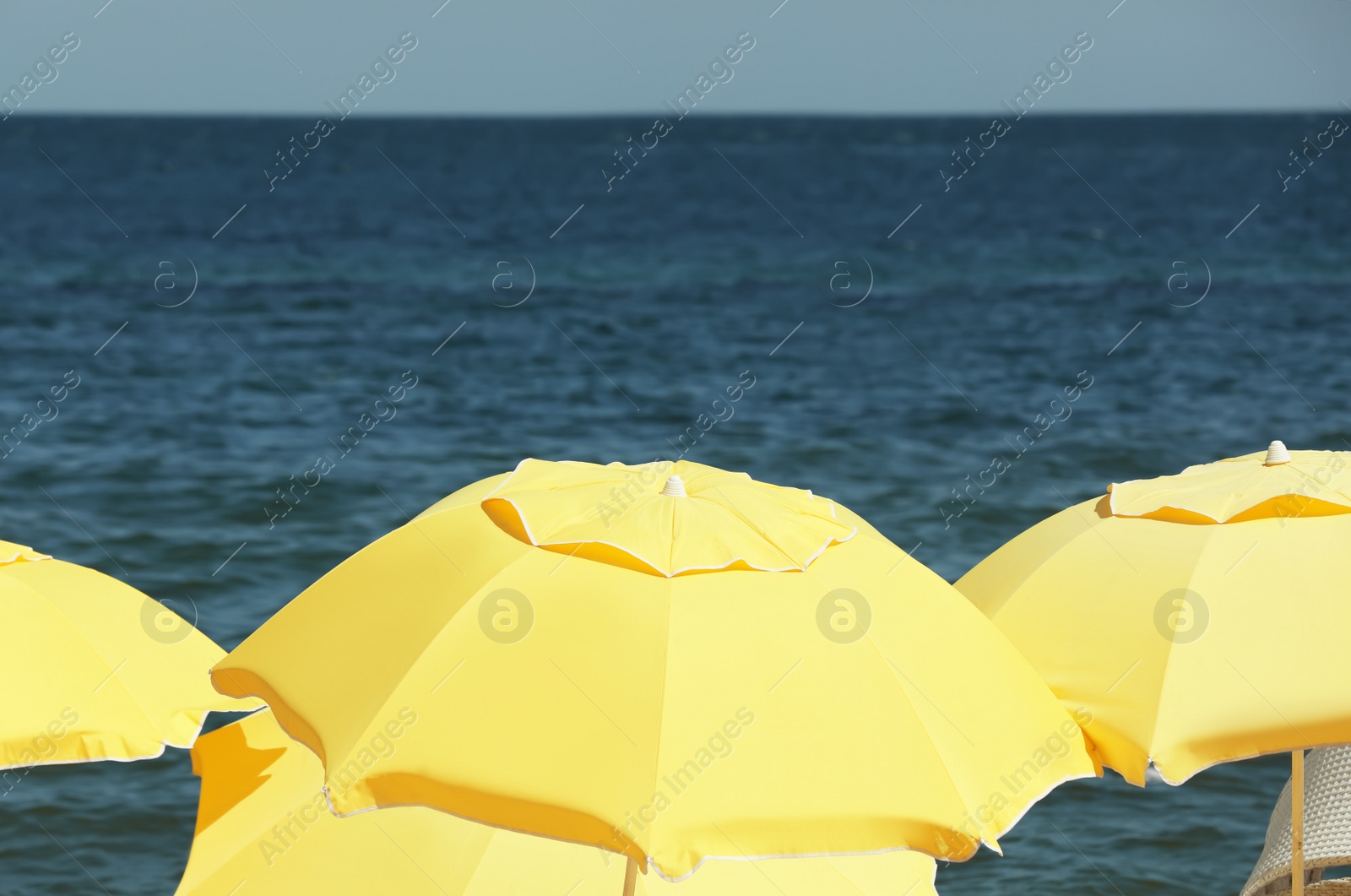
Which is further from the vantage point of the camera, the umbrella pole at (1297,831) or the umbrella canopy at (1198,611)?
the umbrella pole at (1297,831)

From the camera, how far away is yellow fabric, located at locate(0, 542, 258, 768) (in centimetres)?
400

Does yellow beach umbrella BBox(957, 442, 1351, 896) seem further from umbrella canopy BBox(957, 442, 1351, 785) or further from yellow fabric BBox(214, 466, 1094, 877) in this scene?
yellow fabric BBox(214, 466, 1094, 877)

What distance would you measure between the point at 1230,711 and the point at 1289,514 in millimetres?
867

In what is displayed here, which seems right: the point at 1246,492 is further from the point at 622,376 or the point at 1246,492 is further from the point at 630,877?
the point at 622,376

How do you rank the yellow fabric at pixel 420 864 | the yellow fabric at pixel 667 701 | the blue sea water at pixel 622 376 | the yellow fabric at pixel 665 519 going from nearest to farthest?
the yellow fabric at pixel 667 701 → the yellow fabric at pixel 665 519 → the yellow fabric at pixel 420 864 → the blue sea water at pixel 622 376

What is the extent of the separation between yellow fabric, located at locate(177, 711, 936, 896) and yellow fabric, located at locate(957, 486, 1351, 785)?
0.88 metres

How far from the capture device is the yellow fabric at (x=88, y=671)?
157 inches

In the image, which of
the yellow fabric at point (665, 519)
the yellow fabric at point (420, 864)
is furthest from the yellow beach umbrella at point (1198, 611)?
the yellow fabric at point (665, 519)

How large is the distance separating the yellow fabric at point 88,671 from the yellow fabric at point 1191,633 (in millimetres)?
2802

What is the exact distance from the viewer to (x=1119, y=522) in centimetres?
471

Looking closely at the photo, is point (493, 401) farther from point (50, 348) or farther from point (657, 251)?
point (657, 251)

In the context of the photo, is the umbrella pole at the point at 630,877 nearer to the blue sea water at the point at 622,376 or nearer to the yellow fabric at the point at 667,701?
the yellow fabric at the point at 667,701

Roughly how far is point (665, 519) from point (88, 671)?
6.72 ft

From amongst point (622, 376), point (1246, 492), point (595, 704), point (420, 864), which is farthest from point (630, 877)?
point (622, 376)
